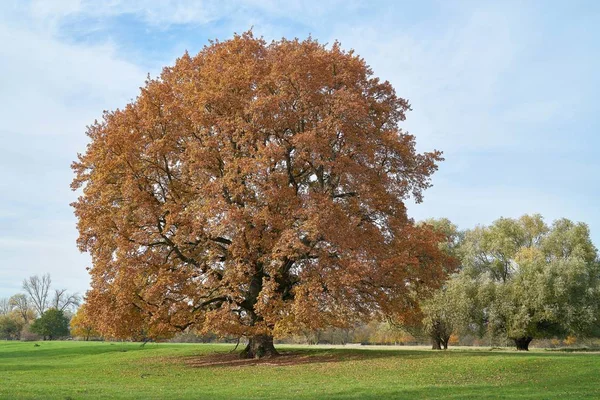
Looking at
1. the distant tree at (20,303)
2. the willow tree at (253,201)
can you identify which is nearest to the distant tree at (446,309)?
the willow tree at (253,201)

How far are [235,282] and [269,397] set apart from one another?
12.2 metres

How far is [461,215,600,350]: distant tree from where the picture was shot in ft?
165

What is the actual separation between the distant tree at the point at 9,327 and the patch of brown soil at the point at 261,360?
103 meters

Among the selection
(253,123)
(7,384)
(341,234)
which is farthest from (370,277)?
(7,384)

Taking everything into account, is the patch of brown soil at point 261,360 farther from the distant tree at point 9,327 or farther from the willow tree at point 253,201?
the distant tree at point 9,327

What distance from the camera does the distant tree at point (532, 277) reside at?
165ft

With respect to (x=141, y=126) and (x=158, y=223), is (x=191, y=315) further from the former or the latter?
(x=141, y=126)

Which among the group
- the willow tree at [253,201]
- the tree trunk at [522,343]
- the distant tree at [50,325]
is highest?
the willow tree at [253,201]

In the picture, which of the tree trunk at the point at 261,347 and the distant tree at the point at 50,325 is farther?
the distant tree at the point at 50,325

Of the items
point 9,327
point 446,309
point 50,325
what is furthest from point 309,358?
point 9,327

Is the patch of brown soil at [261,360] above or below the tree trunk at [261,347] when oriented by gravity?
below

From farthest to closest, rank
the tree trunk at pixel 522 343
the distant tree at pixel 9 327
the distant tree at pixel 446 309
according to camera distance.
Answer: the distant tree at pixel 9 327 < the tree trunk at pixel 522 343 < the distant tree at pixel 446 309

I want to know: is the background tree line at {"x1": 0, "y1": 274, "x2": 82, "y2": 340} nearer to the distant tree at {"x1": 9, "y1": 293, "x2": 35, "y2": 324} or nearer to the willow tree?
the distant tree at {"x1": 9, "y1": 293, "x2": 35, "y2": 324}

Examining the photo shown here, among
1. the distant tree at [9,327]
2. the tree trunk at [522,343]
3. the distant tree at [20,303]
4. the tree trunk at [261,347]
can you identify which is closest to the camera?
the tree trunk at [261,347]
